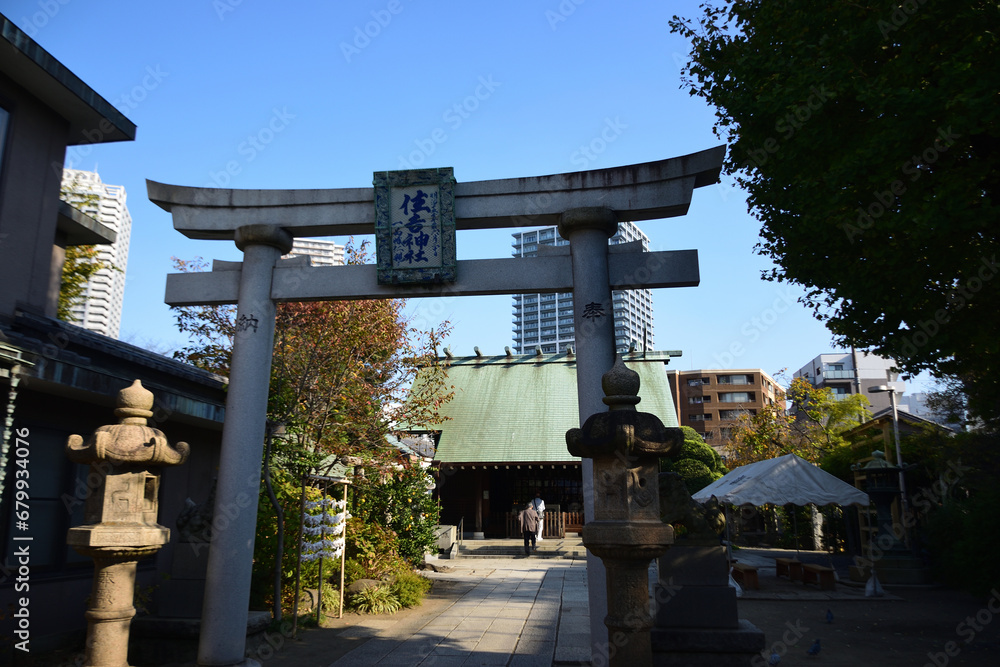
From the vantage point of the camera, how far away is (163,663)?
7.46 m

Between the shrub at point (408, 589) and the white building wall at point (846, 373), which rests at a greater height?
the white building wall at point (846, 373)

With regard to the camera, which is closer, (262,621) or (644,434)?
(644,434)

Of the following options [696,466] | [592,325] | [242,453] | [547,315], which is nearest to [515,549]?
[696,466]

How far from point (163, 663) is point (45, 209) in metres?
6.17

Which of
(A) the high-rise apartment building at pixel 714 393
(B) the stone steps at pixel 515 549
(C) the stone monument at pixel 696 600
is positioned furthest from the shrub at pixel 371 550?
(A) the high-rise apartment building at pixel 714 393

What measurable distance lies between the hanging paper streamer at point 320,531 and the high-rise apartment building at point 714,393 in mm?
61543

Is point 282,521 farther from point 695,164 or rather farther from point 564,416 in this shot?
point 564,416

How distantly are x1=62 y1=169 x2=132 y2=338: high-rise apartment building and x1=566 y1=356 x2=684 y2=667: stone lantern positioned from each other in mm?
9414

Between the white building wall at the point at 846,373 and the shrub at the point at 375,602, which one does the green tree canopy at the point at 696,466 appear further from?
the white building wall at the point at 846,373

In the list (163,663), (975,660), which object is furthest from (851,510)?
(163,663)

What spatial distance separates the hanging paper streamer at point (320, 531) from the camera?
9391 mm

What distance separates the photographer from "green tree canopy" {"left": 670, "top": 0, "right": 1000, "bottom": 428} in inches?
243

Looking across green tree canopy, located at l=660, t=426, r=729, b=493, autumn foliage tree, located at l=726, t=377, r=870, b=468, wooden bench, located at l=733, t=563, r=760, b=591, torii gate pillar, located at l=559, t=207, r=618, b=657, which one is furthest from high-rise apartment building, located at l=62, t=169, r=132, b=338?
autumn foliage tree, located at l=726, t=377, r=870, b=468

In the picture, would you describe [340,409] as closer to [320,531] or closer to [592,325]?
[320,531]
